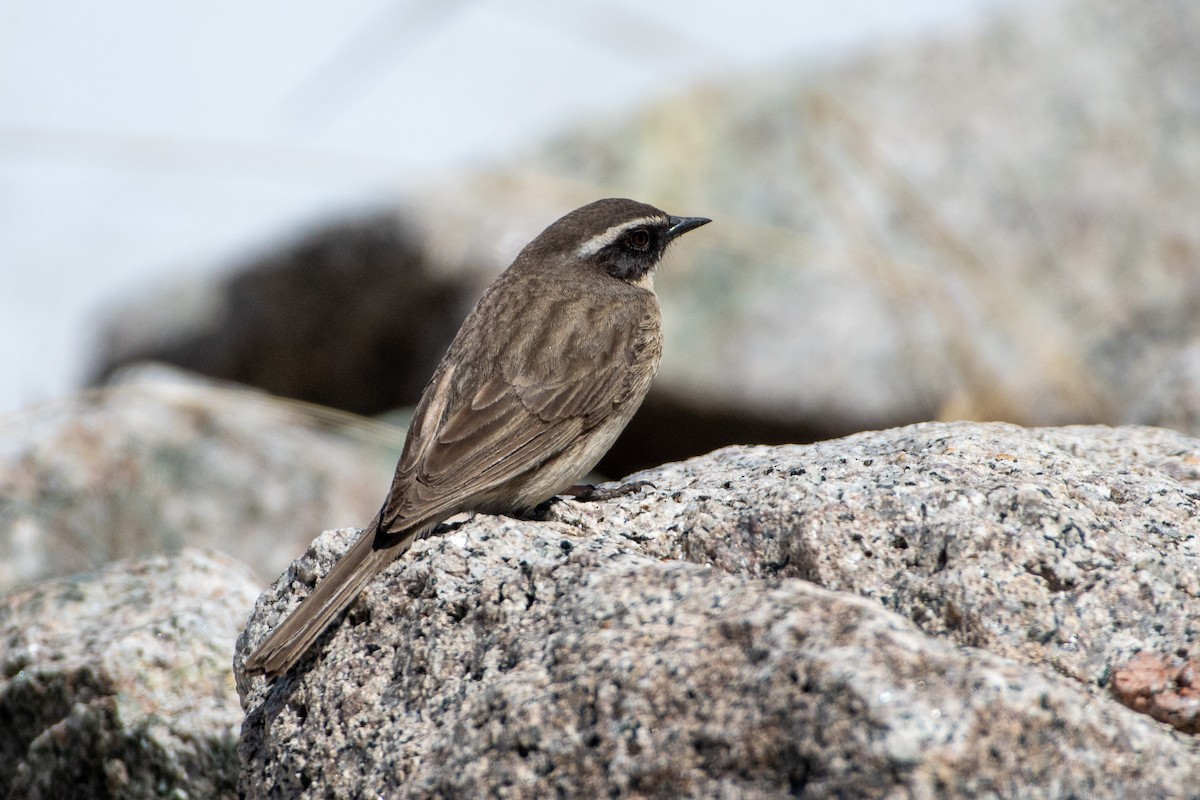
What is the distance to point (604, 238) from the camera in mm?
6527

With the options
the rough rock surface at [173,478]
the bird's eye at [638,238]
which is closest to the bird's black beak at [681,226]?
the bird's eye at [638,238]

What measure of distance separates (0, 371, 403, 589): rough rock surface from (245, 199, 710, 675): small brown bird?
1436mm

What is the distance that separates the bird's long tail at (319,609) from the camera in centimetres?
379

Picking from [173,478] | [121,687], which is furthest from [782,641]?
[173,478]

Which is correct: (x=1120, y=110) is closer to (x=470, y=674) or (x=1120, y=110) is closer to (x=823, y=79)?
(x=823, y=79)

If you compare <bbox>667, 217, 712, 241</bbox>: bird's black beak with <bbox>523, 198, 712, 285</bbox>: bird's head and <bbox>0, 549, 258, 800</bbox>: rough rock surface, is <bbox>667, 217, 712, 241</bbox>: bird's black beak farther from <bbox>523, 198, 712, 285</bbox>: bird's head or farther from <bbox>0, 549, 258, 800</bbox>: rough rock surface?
<bbox>0, 549, 258, 800</bbox>: rough rock surface

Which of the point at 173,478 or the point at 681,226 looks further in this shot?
the point at 173,478

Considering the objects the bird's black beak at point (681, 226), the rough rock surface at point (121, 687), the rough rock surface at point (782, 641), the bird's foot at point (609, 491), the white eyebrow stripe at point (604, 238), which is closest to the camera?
the rough rock surface at point (782, 641)

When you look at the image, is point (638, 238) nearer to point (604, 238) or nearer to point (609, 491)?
point (604, 238)

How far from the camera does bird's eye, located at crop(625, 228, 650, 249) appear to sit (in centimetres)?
659

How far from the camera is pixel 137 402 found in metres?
8.45

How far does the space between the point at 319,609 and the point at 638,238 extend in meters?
3.29

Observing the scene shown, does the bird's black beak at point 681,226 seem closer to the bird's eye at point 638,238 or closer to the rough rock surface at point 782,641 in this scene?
the bird's eye at point 638,238

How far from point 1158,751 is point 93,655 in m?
3.69
